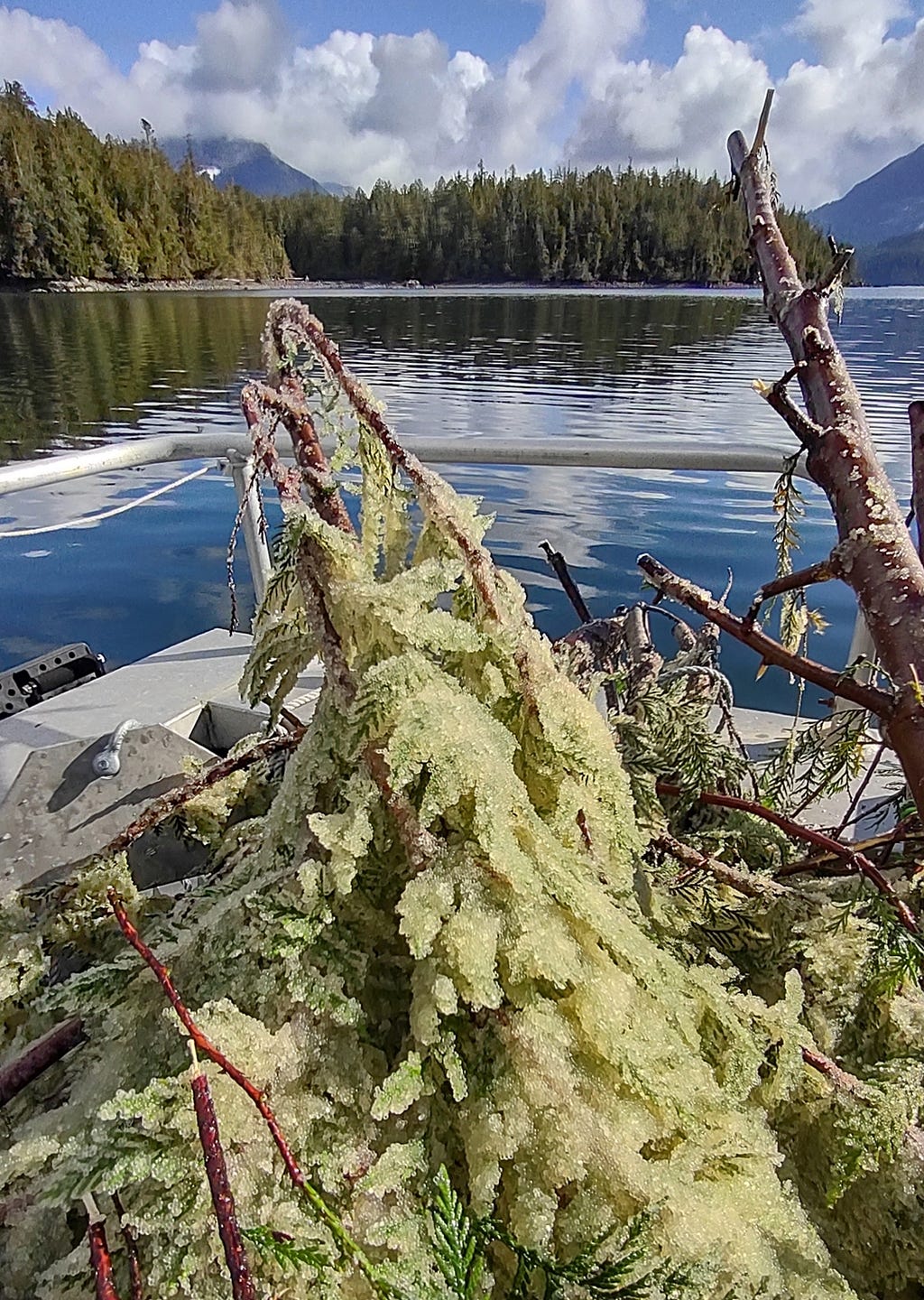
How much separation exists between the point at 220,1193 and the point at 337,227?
77.5 metres

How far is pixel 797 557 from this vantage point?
5523mm

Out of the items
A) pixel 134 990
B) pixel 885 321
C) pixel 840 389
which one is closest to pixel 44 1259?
pixel 134 990

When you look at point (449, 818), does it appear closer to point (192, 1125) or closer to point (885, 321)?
point (192, 1125)

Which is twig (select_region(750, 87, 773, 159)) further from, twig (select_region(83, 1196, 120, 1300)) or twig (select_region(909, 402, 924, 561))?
twig (select_region(83, 1196, 120, 1300))

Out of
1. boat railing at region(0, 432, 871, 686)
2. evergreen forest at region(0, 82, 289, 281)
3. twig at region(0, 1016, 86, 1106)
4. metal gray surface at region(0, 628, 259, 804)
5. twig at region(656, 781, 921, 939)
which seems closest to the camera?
twig at region(0, 1016, 86, 1106)

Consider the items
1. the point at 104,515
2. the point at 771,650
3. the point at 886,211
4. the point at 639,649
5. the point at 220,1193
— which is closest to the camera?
the point at 220,1193

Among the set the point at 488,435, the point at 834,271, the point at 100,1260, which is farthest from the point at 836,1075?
the point at 488,435

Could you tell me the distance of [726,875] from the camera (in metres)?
0.71

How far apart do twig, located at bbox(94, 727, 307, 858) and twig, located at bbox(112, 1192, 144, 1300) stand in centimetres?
33

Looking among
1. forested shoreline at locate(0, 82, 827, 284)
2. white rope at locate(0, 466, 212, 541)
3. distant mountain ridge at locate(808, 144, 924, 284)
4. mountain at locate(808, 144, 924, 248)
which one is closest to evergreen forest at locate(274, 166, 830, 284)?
forested shoreline at locate(0, 82, 827, 284)

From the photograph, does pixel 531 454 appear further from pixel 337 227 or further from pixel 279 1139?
pixel 337 227

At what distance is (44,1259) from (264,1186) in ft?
0.54

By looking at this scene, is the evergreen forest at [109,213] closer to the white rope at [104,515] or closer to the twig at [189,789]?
the white rope at [104,515]

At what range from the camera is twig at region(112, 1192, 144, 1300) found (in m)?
0.40
